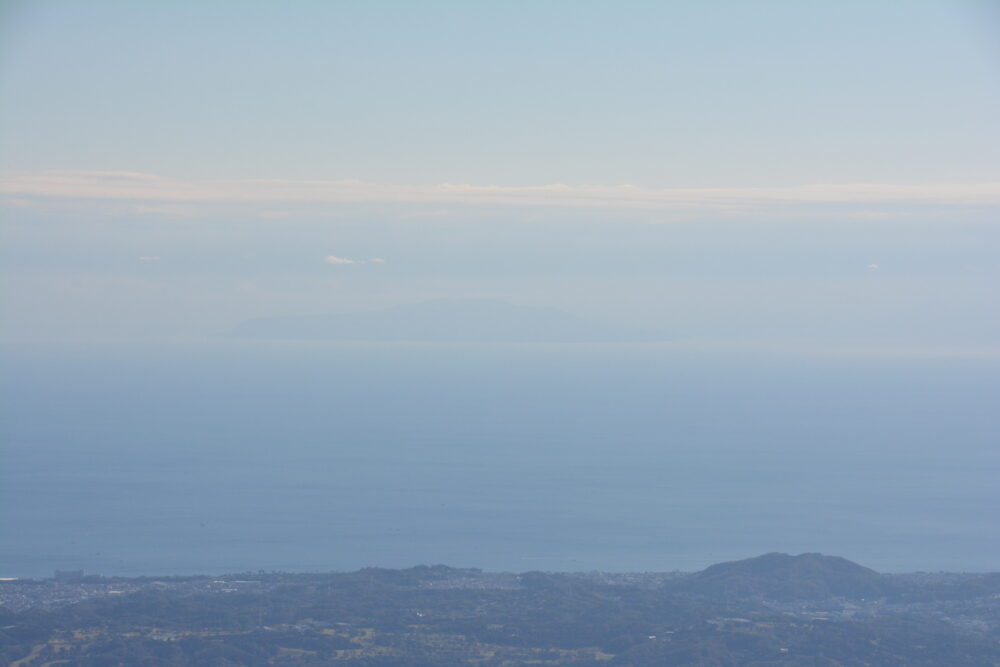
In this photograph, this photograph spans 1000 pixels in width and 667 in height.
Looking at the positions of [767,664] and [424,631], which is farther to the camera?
[424,631]

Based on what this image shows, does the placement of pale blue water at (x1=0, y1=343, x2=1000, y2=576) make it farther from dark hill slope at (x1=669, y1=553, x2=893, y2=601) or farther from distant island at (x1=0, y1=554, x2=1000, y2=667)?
distant island at (x1=0, y1=554, x2=1000, y2=667)

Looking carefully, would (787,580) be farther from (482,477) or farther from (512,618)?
(482,477)

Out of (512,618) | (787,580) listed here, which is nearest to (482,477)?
(787,580)

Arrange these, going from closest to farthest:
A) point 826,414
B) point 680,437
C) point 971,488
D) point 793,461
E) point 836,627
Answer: point 836,627, point 971,488, point 793,461, point 680,437, point 826,414

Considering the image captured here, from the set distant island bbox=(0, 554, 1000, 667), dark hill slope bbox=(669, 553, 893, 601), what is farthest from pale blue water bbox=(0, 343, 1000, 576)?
distant island bbox=(0, 554, 1000, 667)

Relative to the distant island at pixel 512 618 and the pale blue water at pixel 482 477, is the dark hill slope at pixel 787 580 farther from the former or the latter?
the pale blue water at pixel 482 477

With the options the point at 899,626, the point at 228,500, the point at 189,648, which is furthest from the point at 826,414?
the point at 189,648

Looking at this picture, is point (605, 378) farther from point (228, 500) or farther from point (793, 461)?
point (228, 500)
